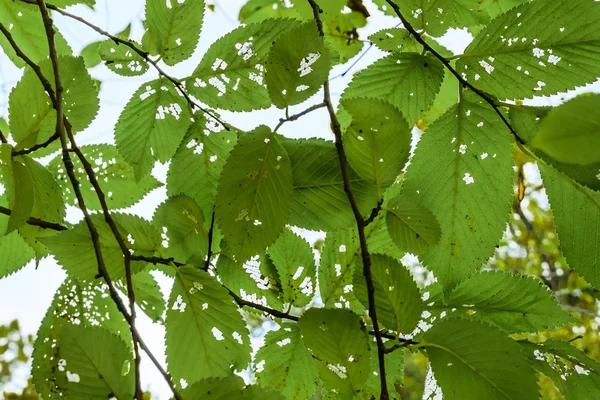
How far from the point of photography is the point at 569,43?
1.49 ft

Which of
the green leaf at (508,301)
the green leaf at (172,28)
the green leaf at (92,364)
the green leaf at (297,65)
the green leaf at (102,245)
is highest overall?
the green leaf at (172,28)

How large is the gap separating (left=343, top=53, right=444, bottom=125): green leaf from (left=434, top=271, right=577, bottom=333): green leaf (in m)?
0.17

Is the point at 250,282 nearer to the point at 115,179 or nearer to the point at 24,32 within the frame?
the point at 115,179

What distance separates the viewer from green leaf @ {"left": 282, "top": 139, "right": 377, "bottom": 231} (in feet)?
1.54

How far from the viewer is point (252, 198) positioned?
0.42 metres

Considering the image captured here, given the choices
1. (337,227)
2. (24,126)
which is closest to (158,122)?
(24,126)

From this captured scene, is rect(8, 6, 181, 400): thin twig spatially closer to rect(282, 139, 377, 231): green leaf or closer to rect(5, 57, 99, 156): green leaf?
rect(5, 57, 99, 156): green leaf

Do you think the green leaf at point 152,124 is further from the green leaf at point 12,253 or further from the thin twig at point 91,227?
the green leaf at point 12,253

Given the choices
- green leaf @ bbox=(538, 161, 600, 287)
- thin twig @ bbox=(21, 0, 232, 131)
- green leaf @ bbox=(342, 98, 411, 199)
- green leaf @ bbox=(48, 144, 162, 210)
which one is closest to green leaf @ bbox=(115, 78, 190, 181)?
thin twig @ bbox=(21, 0, 232, 131)

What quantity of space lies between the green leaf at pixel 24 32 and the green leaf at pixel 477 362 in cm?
70

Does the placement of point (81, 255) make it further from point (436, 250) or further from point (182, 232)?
point (436, 250)

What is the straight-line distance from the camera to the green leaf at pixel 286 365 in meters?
0.55

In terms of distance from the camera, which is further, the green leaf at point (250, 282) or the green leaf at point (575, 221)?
the green leaf at point (250, 282)

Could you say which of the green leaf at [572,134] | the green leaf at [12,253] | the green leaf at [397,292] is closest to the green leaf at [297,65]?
the green leaf at [397,292]
